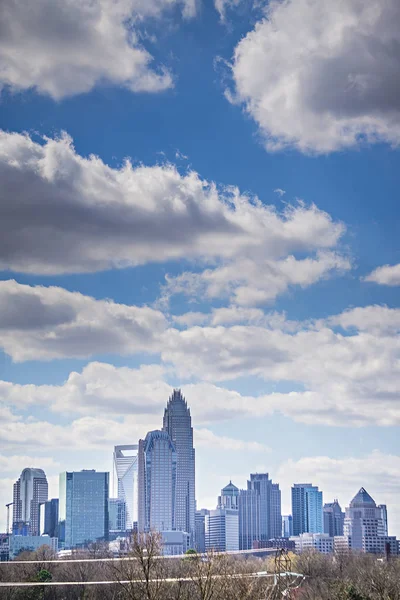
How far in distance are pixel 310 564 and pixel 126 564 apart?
3608 centimetres

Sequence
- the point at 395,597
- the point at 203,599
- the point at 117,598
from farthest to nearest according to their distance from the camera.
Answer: the point at 117,598, the point at 395,597, the point at 203,599

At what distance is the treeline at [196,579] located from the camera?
2052 inches

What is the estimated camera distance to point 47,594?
284 feet

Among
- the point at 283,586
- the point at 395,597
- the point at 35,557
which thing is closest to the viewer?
the point at 395,597

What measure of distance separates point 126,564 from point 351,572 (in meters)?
30.6

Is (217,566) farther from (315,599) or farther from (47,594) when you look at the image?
(47,594)

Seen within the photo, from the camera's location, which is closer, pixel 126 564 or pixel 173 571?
pixel 126 564

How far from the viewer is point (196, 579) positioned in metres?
66.2

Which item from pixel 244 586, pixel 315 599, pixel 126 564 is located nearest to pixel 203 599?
pixel 244 586

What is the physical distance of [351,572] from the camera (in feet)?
334

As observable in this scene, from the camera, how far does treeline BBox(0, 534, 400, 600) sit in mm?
52125

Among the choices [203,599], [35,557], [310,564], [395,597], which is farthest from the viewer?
[35,557]

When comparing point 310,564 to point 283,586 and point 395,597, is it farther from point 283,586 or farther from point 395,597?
point 395,597

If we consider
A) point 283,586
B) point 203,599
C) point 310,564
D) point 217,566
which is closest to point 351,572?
point 310,564
